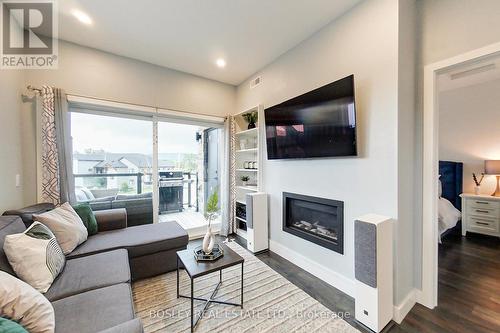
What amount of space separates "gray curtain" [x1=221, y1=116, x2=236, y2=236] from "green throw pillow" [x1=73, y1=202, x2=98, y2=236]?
1.92 metres

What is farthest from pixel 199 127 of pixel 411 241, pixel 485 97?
pixel 485 97

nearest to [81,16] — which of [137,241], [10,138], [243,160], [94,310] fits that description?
[10,138]

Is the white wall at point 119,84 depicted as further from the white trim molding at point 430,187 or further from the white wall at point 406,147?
the white trim molding at point 430,187

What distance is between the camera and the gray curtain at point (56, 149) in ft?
7.79

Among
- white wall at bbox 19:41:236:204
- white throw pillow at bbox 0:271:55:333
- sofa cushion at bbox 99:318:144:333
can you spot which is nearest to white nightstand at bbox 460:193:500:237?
white wall at bbox 19:41:236:204

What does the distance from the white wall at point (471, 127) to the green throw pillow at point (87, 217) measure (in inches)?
238

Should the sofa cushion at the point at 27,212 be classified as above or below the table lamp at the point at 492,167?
below

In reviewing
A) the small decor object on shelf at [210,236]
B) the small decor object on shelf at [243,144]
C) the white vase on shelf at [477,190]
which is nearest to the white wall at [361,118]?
the small decor object on shelf at [210,236]

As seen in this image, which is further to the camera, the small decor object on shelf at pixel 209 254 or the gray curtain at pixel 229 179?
the gray curtain at pixel 229 179

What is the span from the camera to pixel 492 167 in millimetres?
3367

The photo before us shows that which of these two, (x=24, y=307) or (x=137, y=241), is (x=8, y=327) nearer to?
(x=24, y=307)

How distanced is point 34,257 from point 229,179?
263 cm

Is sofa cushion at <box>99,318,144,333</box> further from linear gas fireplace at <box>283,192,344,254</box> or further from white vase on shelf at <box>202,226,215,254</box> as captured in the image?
linear gas fireplace at <box>283,192,344,254</box>

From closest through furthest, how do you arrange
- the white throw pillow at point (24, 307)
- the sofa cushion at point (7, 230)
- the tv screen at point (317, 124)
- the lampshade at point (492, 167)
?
the white throw pillow at point (24, 307) < the sofa cushion at point (7, 230) < the tv screen at point (317, 124) < the lampshade at point (492, 167)
